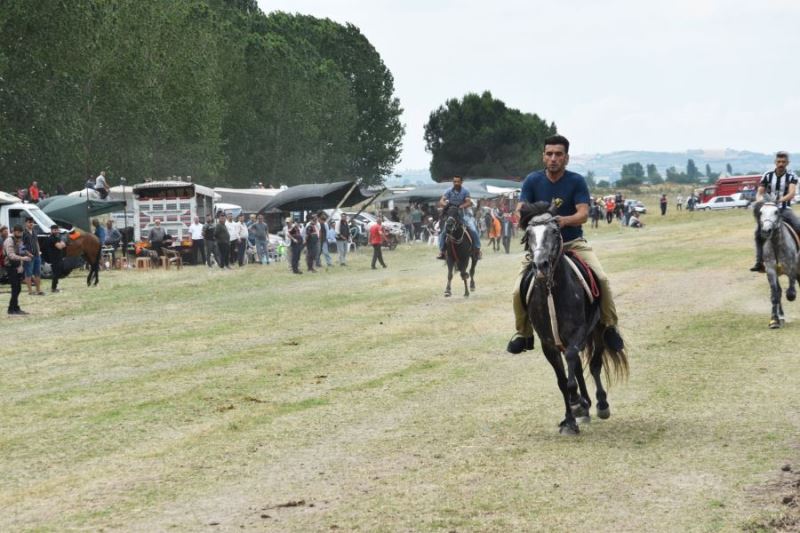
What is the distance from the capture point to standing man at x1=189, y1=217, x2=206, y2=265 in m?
49.0

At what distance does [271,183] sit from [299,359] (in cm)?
8027

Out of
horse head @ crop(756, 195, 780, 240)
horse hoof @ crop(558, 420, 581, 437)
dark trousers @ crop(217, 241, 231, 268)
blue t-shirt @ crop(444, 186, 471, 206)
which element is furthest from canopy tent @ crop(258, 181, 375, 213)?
horse hoof @ crop(558, 420, 581, 437)

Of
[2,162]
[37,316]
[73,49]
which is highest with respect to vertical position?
[73,49]

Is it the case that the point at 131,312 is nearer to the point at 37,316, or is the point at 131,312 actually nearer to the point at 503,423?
the point at 37,316

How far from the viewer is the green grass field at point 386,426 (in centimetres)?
872

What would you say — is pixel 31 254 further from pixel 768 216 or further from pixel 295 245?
pixel 768 216

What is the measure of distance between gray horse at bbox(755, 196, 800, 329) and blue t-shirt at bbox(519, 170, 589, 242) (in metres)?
8.42

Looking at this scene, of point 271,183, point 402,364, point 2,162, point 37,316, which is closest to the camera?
point 402,364

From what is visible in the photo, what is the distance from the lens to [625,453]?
411 inches

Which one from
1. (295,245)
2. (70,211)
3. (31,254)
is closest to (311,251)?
(295,245)

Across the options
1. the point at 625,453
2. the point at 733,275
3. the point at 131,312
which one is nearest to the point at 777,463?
the point at 625,453

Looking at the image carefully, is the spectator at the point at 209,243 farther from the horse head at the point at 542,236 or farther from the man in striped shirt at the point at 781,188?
the horse head at the point at 542,236

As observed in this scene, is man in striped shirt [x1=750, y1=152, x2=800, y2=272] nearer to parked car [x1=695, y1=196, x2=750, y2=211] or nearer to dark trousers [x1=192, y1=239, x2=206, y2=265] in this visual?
dark trousers [x1=192, y1=239, x2=206, y2=265]

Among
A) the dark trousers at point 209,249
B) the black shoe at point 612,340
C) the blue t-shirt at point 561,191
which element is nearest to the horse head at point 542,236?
the blue t-shirt at point 561,191
